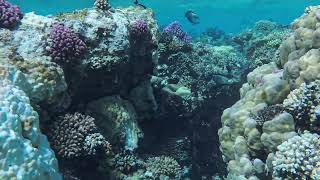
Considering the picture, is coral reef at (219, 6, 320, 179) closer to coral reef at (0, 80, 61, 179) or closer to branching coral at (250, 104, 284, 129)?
branching coral at (250, 104, 284, 129)

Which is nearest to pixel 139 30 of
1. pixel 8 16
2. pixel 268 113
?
pixel 8 16

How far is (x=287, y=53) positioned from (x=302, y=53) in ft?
1.54

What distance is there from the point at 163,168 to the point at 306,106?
3.34 m

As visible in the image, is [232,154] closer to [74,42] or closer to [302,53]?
[302,53]

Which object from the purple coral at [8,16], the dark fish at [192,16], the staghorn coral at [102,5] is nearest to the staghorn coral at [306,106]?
the staghorn coral at [102,5]

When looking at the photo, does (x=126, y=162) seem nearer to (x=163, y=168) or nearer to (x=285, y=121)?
(x=163, y=168)

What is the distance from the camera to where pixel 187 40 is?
450 inches

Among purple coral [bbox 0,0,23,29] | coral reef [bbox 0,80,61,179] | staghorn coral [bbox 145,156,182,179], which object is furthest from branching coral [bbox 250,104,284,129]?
purple coral [bbox 0,0,23,29]

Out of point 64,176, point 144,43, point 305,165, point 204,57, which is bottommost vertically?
point 305,165

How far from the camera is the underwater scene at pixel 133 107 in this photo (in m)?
4.78

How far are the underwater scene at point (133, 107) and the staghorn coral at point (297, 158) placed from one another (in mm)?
12

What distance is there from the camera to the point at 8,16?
6473 mm

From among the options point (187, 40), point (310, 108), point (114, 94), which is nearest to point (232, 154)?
point (310, 108)

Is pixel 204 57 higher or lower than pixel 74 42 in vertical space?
higher
